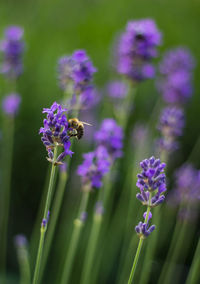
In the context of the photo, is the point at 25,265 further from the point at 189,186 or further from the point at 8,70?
the point at 8,70

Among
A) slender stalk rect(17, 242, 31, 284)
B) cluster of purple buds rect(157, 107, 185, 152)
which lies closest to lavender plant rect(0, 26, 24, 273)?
slender stalk rect(17, 242, 31, 284)

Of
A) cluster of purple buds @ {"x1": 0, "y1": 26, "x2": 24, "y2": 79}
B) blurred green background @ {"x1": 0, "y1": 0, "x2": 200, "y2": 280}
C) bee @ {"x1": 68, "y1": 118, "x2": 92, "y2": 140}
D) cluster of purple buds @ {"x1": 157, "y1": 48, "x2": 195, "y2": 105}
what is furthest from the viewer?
blurred green background @ {"x1": 0, "y1": 0, "x2": 200, "y2": 280}

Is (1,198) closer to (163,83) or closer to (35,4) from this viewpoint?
(163,83)

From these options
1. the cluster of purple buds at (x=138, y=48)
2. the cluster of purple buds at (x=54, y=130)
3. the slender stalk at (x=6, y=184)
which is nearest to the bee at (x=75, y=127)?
the cluster of purple buds at (x=54, y=130)

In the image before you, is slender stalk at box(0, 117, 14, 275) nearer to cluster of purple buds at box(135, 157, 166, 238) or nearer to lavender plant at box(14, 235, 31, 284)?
lavender plant at box(14, 235, 31, 284)

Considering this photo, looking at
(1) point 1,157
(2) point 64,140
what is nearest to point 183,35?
(1) point 1,157
